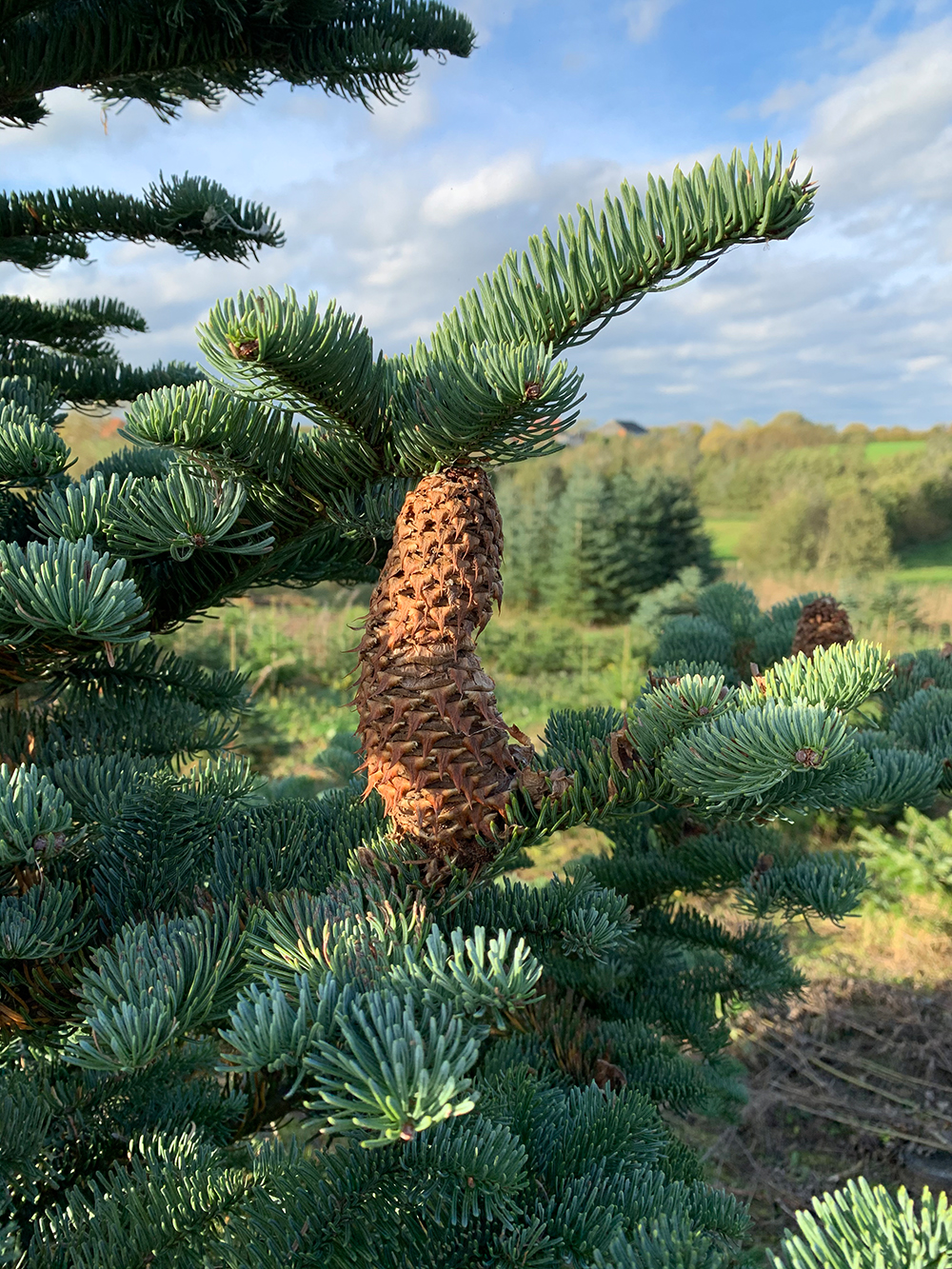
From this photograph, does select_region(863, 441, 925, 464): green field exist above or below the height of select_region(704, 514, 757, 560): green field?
above

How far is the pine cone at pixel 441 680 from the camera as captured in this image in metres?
0.77

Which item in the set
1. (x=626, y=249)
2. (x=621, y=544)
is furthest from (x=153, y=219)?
(x=621, y=544)

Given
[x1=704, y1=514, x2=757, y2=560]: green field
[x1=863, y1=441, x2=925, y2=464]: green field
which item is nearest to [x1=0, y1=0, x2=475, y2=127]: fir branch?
[x1=704, y1=514, x2=757, y2=560]: green field

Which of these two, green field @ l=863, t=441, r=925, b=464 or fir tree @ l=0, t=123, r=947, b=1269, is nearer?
fir tree @ l=0, t=123, r=947, b=1269

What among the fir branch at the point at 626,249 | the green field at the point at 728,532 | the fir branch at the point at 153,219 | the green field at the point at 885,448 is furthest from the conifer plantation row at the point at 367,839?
the green field at the point at 885,448

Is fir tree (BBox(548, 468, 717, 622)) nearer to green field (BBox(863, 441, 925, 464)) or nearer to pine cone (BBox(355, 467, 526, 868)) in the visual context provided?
green field (BBox(863, 441, 925, 464))

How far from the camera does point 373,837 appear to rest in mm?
854

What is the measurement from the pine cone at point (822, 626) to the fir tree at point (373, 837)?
0.96 m

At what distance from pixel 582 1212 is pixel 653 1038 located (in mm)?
739

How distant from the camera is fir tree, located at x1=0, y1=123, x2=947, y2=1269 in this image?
0.61 meters

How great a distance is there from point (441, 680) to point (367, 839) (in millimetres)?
206

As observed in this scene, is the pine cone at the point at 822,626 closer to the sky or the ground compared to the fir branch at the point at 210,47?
closer to the ground

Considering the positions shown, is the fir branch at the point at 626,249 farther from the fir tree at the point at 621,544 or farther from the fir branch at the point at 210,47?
the fir tree at the point at 621,544

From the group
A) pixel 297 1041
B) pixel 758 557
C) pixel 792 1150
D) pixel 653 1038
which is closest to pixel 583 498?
pixel 758 557
